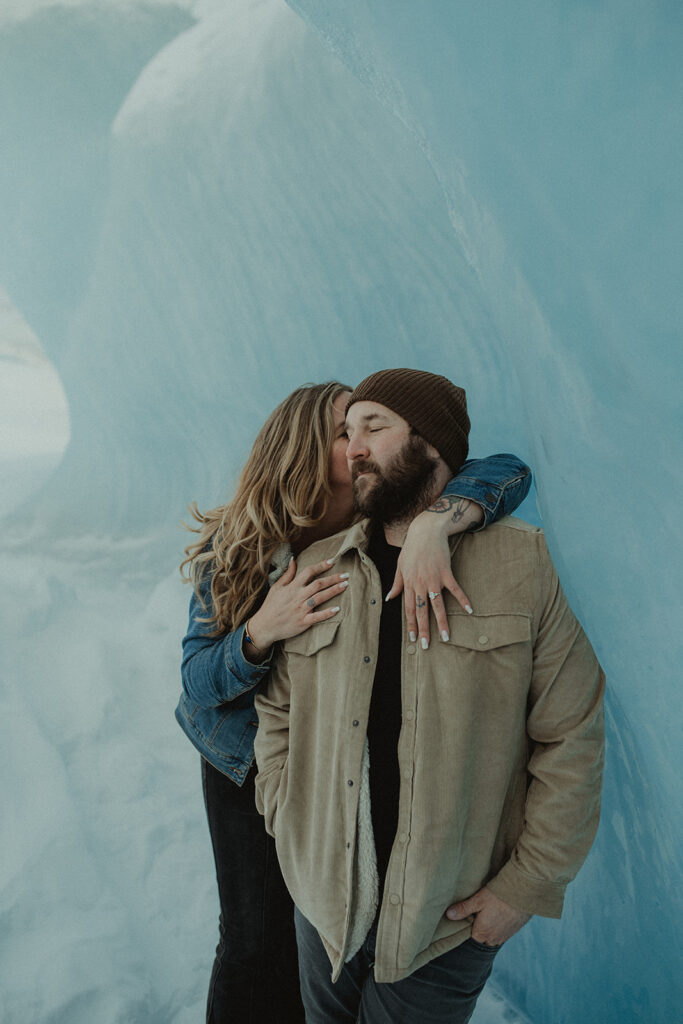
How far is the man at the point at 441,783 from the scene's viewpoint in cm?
102

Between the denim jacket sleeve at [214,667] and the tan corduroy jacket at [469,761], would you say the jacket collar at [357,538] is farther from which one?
the denim jacket sleeve at [214,667]

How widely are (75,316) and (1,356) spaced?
1256 mm

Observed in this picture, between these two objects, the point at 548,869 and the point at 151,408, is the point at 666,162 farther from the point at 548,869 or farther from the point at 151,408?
the point at 151,408

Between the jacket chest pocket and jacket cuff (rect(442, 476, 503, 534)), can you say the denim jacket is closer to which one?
jacket cuff (rect(442, 476, 503, 534))

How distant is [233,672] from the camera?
47.8 inches

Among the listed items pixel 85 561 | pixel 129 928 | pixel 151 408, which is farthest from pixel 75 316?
pixel 129 928

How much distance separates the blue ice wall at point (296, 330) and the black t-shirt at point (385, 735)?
489 millimetres

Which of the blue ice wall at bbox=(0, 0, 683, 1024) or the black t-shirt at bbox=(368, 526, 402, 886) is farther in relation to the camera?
the blue ice wall at bbox=(0, 0, 683, 1024)

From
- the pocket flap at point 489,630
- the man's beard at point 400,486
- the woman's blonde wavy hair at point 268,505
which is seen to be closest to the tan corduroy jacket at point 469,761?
the pocket flap at point 489,630

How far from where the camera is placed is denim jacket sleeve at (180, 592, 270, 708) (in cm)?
121

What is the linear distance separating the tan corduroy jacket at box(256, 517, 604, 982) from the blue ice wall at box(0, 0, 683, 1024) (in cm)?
31

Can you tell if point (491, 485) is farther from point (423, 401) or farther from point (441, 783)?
point (441, 783)

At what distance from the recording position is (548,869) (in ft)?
3.34

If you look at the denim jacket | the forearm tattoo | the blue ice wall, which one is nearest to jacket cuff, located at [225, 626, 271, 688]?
the denim jacket
